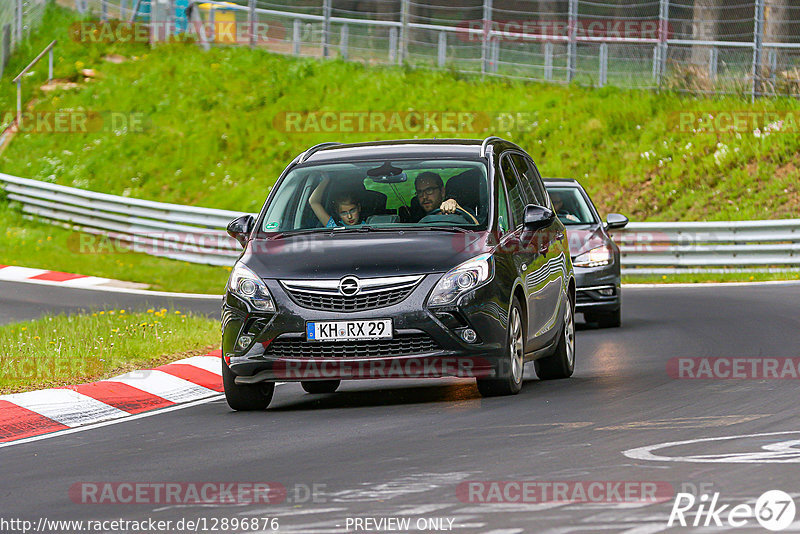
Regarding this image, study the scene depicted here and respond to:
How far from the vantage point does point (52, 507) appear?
22.5ft

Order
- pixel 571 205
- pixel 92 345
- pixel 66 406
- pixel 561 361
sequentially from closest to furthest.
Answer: pixel 66 406
pixel 561 361
pixel 92 345
pixel 571 205

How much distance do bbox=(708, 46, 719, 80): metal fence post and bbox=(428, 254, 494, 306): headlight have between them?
883 inches

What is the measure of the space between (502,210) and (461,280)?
3.77 feet

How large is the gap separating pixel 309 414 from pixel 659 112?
23.3 m

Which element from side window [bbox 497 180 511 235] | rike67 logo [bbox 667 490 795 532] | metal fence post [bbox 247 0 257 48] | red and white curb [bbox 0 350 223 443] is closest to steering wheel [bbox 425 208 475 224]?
side window [bbox 497 180 511 235]

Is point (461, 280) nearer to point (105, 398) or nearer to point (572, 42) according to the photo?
point (105, 398)

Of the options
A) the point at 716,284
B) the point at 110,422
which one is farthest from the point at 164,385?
the point at 716,284

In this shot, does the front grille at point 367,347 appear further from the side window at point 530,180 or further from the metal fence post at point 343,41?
the metal fence post at point 343,41

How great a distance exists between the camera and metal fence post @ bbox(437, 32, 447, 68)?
1377 inches

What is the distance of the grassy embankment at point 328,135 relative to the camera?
29.3 metres

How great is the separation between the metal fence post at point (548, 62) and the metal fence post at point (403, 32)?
329 cm

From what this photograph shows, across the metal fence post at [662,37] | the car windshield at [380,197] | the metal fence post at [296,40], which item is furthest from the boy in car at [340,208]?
the metal fence post at [296,40]

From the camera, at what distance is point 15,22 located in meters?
40.3

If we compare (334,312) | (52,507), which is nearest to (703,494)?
(52,507)
